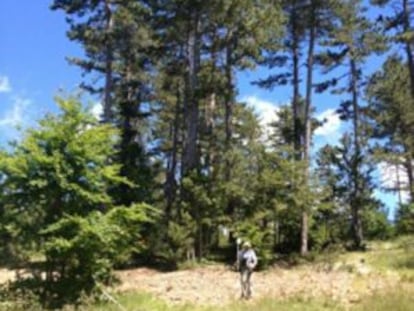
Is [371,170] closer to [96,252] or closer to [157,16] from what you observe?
[157,16]

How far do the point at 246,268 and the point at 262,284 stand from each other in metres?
2.41

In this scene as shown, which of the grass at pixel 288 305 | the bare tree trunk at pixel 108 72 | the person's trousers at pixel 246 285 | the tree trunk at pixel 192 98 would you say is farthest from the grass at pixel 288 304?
the tree trunk at pixel 192 98

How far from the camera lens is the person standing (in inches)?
687

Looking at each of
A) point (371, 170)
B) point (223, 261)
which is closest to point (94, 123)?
point (223, 261)

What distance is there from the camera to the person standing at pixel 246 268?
17.4 metres

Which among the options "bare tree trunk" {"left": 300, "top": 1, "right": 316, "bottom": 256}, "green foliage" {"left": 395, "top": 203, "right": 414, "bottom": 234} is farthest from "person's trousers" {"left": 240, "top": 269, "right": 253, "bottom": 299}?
"green foliage" {"left": 395, "top": 203, "right": 414, "bottom": 234}

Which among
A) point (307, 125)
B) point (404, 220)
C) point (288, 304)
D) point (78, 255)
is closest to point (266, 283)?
point (288, 304)

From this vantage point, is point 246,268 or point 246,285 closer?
point 246,285

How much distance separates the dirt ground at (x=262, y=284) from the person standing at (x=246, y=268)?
10.7 inches

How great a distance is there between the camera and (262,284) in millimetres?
19859

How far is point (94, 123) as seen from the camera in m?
17.6

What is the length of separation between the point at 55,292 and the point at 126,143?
1386 centimetres

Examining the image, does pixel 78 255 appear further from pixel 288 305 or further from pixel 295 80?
pixel 295 80

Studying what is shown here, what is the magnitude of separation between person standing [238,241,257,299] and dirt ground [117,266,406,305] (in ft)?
0.89
